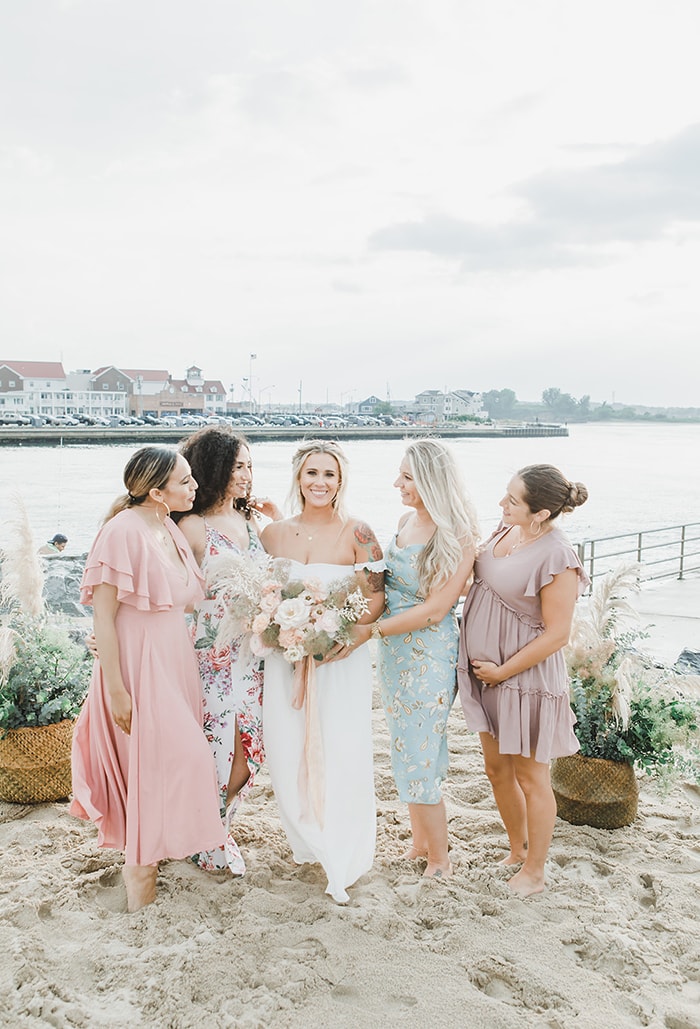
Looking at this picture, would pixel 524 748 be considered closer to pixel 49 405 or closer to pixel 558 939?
pixel 558 939

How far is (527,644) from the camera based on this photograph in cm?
358

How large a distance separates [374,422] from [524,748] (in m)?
96.9

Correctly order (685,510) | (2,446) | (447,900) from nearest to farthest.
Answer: (447,900), (685,510), (2,446)

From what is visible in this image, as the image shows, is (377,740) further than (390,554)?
Yes

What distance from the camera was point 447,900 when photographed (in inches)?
142

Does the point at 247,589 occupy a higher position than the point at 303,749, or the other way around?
the point at 247,589

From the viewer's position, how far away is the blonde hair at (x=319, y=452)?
3.80 m

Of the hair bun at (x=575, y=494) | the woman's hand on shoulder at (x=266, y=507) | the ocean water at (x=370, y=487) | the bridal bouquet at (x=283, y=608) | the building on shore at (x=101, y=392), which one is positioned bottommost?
the ocean water at (x=370, y=487)

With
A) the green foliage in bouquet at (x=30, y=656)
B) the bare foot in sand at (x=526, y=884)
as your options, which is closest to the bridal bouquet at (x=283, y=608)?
the bare foot in sand at (x=526, y=884)

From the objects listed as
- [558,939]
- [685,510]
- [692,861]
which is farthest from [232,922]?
[685,510]

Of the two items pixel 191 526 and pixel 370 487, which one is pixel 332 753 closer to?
pixel 191 526

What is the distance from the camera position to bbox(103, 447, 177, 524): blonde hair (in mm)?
3436

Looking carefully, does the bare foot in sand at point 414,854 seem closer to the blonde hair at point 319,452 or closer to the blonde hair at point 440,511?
the blonde hair at point 440,511

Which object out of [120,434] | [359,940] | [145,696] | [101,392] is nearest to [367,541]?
[145,696]
